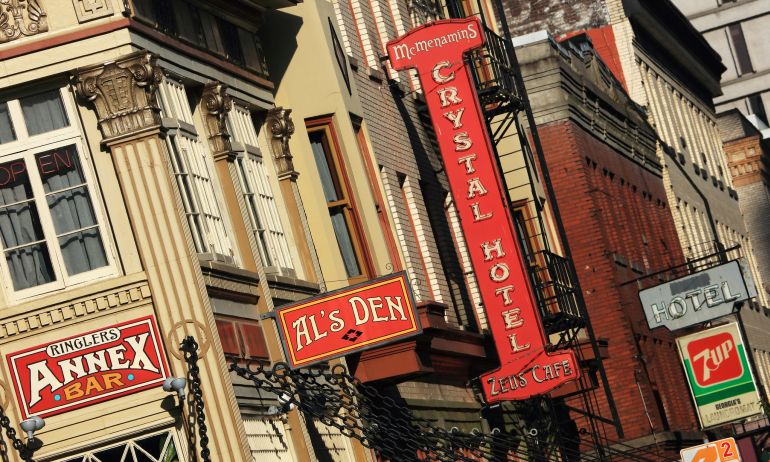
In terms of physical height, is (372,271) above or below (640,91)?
below

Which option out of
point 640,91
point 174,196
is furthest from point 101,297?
point 640,91

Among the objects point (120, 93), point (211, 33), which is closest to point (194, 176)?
point (120, 93)

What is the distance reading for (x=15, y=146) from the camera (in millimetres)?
19438

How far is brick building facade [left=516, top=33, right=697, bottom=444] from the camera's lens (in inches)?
1656

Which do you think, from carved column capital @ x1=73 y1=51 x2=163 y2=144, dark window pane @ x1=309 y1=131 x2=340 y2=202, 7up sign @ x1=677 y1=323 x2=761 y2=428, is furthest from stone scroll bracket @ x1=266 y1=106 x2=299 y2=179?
7up sign @ x1=677 y1=323 x2=761 y2=428

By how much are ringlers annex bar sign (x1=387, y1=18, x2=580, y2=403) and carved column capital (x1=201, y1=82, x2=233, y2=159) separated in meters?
7.89

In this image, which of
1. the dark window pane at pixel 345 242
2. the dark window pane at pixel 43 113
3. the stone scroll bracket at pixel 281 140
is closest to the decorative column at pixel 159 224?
the dark window pane at pixel 43 113

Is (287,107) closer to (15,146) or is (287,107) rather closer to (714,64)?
(15,146)

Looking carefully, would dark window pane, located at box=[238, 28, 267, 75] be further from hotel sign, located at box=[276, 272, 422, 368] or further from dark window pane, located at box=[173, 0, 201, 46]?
hotel sign, located at box=[276, 272, 422, 368]

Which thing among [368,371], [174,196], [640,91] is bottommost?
[368,371]

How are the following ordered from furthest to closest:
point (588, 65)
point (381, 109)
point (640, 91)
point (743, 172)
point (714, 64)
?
point (743, 172)
point (714, 64)
point (640, 91)
point (588, 65)
point (381, 109)

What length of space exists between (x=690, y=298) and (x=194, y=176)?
23.4m

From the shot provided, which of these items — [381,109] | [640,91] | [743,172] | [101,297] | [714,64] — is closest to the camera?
[101,297]

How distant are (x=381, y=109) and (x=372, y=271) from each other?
3974 millimetres
